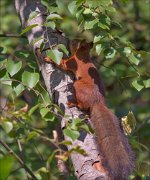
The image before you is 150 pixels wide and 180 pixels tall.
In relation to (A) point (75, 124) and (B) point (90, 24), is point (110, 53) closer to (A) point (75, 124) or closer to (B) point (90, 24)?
(B) point (90, 24)

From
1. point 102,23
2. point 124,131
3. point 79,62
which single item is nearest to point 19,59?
point 102,23

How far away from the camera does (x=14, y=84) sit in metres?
2.77

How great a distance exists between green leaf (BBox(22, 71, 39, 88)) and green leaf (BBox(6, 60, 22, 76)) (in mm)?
68

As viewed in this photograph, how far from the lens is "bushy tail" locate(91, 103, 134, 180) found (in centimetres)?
268

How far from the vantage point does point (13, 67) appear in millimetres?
2736

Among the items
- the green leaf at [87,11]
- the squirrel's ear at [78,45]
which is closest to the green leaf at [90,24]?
the green leaf at [87,11]

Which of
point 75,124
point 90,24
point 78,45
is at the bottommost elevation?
point 78,45

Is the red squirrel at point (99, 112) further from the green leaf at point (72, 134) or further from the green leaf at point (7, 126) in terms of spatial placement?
the green leaf at point (7, 126)

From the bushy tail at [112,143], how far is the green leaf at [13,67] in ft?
1.93

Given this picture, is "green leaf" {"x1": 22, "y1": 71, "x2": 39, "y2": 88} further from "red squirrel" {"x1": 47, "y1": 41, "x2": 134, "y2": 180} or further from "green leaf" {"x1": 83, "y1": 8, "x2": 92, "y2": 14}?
"green leaf" {"x1": 83, "y1": 8, "x2": 92, "y2": 14}

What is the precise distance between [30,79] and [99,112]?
0.62m

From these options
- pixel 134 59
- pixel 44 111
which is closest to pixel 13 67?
pixel 44 111

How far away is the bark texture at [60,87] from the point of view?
2553 millimetres

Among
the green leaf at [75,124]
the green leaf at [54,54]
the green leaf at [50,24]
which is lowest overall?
the green leaf at [75,124]
